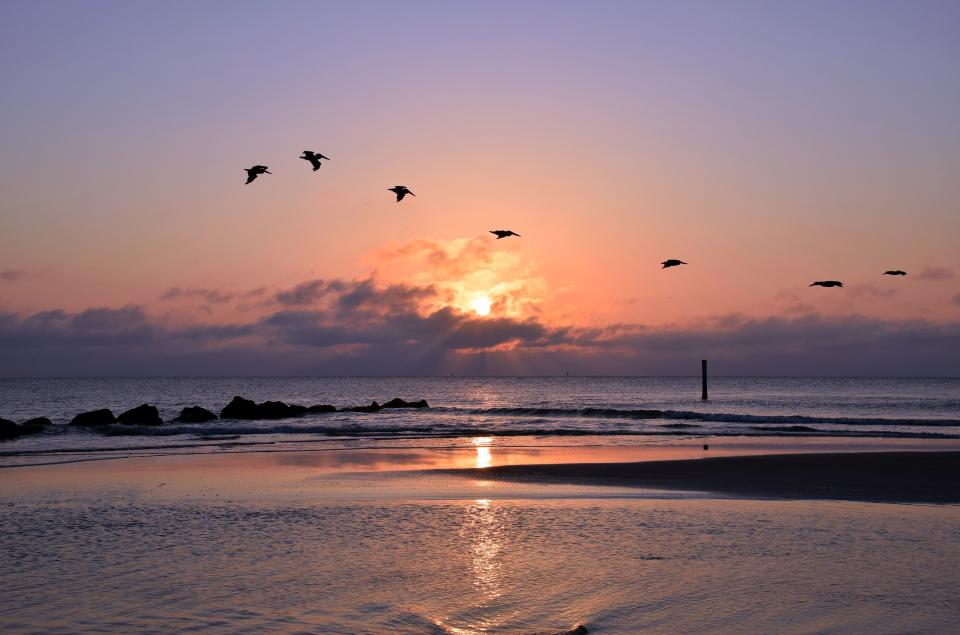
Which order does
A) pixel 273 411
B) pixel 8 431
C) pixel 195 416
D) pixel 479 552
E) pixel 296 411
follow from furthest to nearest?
pixel 296 411 < pixel 273 411 < pixel 195 416 < pixel 8 431 < pixel 479 552

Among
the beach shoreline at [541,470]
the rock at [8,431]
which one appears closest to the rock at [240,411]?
the rock at [8,431]

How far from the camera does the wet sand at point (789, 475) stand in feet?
59.5

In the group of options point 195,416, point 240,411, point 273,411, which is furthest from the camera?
point 273,411

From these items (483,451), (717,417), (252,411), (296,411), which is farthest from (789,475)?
(296,411)

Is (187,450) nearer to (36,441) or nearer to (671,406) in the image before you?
(36,441)

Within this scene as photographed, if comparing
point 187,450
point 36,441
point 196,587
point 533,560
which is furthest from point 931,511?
point 36,441

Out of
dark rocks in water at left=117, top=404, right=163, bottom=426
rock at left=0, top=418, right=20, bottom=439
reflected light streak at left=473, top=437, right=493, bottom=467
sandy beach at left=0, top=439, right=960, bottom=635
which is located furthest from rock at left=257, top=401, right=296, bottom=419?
sandy beach at left=0, top=439, right=960, bottom=635

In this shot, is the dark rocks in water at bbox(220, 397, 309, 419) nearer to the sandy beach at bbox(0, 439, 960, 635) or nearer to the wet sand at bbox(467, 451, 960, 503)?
the sandy beach at bbox(0, 439, 960, 635)

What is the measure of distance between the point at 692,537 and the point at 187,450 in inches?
903

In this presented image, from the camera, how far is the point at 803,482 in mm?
19984

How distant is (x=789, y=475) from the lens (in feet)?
70.9

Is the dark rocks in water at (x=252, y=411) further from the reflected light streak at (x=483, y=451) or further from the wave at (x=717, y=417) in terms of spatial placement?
the reflected light streak at (x=483, y=451)

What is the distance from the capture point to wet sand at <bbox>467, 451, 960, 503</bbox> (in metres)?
18.1

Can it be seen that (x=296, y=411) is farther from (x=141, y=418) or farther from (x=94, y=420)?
(x=94, y=420)
